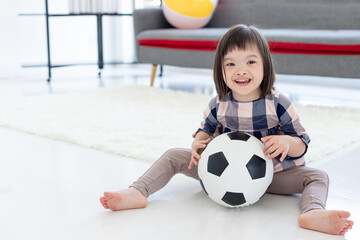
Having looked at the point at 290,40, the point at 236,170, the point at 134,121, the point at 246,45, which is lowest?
the point at 134,121

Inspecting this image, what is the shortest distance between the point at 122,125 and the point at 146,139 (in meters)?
0.30

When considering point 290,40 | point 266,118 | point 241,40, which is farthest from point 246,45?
point 290,40

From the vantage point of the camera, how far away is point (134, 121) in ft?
7.72

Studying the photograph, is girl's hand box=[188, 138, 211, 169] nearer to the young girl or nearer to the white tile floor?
the young girl

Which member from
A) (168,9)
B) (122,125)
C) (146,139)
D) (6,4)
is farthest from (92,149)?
(6,4)

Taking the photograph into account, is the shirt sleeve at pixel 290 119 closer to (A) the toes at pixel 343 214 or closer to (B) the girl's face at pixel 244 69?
(B) the girl's face at pixel 244 69

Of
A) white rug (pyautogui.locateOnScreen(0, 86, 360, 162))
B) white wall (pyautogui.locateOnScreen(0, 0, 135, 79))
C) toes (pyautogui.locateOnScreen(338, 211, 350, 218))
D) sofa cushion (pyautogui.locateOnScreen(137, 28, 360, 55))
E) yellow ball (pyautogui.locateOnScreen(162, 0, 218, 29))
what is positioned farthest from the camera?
white wall (pyautogui.locateOnScreen(0, 0, 135, 79))

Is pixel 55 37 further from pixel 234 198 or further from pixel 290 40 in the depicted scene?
pixel 234 198

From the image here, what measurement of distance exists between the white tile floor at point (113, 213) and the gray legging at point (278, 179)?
0.04 meters

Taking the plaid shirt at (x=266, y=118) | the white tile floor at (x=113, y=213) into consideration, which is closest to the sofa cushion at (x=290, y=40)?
the white tile floor at (x=113, y=213)

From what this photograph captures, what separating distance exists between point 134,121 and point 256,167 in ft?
3.98

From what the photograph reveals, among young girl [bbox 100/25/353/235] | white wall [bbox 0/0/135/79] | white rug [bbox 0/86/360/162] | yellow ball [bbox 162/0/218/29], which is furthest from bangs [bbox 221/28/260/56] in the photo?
white wall [bbox 0/0/135/79]

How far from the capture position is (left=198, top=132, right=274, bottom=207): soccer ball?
1.20 meters

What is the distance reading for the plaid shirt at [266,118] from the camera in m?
1.31
